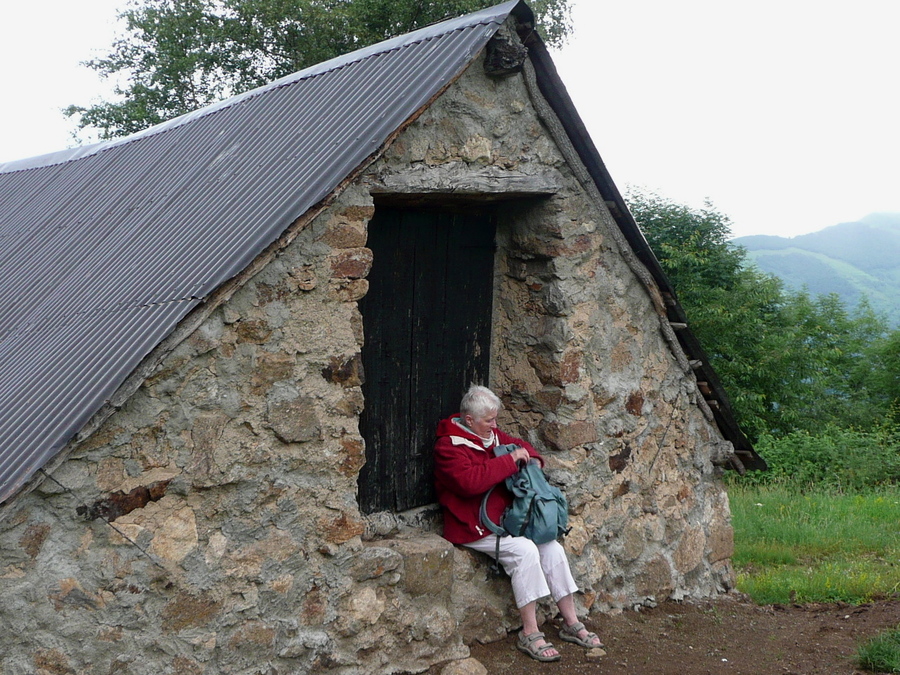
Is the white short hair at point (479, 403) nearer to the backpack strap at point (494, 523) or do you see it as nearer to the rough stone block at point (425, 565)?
the backpack strap at point (494, 523)

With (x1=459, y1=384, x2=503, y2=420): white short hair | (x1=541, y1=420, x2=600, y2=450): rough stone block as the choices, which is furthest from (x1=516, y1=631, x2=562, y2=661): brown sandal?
(x1=459, y1=384, x2=503, y2=420): white short hair

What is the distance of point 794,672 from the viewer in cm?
459

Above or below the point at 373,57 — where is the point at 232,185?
below

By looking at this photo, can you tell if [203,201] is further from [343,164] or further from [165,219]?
[343,164]

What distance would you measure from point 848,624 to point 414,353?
3.16 metres

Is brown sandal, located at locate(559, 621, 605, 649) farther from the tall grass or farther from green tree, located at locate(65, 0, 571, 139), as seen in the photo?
green tree, located at locate(65, 0, 571, 139)

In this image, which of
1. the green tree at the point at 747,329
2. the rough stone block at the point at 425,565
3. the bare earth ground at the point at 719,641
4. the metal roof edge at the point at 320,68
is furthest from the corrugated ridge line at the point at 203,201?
the green tree at the point at 747,329

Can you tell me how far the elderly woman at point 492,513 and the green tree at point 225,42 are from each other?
14650 mm

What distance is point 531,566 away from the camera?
437 cm

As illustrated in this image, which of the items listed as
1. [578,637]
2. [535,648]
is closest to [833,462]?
[578,637]

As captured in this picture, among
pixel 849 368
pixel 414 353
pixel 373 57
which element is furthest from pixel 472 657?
pixel 849 368

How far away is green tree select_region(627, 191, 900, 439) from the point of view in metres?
17.1

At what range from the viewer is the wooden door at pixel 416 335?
451 cm

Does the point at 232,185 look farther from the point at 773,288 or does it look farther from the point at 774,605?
the point at 773,288
